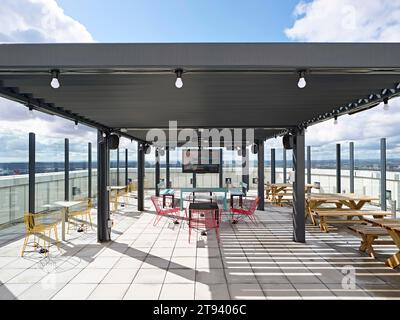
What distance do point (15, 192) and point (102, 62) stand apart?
6004 millimetres

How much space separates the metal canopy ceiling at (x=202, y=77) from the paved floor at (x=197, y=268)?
101 inches

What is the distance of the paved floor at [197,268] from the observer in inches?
120

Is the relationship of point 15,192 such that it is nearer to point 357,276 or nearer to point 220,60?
point 220,60

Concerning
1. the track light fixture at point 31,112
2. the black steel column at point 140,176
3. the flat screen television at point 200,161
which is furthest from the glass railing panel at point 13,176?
the flat screen television at point 200,161

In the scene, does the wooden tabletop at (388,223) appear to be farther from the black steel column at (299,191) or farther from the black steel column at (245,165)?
the black steel column at (245,165)

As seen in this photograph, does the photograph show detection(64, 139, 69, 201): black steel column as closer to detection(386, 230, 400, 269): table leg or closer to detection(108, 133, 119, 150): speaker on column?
detection(108, 133, 119, 150): speaker on column

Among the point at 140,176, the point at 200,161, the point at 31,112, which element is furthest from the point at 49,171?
the point at 200,161

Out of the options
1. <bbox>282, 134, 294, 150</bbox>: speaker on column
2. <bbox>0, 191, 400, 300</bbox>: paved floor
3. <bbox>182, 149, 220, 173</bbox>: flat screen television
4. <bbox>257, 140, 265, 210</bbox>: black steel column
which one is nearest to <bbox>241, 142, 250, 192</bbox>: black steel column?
<bbox>182, 149, 220, 173</bbox>: flat screen television

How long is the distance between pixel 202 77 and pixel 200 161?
27.7 ft

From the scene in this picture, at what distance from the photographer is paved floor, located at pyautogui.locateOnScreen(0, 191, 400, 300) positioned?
10.0 feet

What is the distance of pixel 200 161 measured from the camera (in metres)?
11.0

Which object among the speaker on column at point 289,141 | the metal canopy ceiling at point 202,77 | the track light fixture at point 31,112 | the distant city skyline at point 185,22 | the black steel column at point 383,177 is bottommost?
the black steel column at point 383,177

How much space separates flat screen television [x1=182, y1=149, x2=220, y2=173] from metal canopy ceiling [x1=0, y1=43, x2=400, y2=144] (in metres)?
6.50

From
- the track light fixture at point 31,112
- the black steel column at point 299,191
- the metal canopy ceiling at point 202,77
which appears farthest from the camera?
the black steel column at point 299,191
